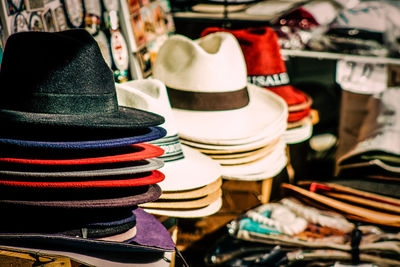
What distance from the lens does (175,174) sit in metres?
1.42

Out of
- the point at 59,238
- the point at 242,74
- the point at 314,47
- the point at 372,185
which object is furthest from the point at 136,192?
the point at 314,47

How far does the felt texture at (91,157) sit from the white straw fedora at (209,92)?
→ 1.92ft

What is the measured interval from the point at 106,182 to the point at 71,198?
3.3 inches

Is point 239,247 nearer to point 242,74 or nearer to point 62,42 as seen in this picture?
point 242,74

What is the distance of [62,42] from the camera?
1.01m

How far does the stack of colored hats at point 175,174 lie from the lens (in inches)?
54.2

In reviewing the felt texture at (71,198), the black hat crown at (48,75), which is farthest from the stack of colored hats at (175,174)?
the black hat crown at (48,75)

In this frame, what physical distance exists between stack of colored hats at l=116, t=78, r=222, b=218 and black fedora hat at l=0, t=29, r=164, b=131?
0.38m

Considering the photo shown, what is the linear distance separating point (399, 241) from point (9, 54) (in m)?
1.47

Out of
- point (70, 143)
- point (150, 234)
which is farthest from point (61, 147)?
point (150, 234)

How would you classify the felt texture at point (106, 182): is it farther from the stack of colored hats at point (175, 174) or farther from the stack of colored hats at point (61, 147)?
the stack of colored hats at point (175, 174)

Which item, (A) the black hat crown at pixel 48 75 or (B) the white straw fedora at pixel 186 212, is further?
(B) the white straw fedora at pixel 186 212

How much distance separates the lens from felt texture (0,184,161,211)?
3.11 feet

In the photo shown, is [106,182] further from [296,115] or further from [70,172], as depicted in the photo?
[296,115]
